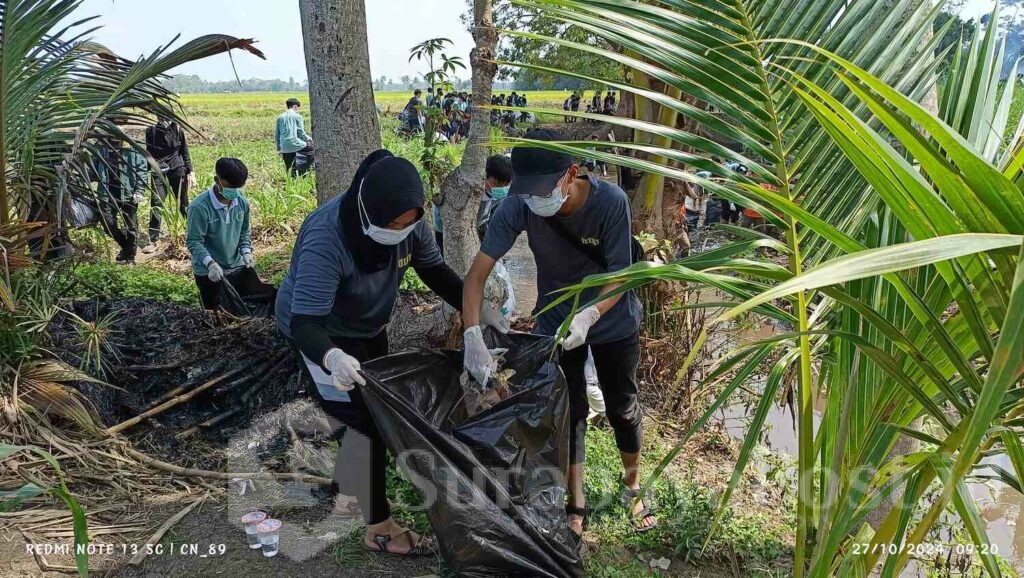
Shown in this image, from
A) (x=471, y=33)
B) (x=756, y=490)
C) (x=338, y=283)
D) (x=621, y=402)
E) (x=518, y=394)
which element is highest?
(x=471, y=33)

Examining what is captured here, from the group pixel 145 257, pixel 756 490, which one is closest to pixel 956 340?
pixel 756 490

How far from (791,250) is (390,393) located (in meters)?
1.24

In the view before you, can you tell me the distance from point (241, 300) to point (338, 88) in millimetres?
1551

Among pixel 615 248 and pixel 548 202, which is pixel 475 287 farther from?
pixel 615 248

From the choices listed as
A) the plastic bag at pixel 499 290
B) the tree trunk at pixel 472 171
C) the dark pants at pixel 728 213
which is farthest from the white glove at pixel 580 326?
the dark pants at pixel 728 213

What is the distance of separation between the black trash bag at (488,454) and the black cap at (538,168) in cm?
54

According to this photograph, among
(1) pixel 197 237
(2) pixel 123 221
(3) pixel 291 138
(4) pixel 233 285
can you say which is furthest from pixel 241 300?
(3) pixel 291 138

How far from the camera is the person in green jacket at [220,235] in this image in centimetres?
437

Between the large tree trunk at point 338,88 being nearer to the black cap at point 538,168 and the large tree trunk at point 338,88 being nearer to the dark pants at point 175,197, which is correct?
the black cap at point 538,168

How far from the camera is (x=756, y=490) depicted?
3570 mm

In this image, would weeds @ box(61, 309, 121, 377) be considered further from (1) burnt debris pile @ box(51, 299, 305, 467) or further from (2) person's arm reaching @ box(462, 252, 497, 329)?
(2) person's arm reaching @ box(462, 252, 497, 329)

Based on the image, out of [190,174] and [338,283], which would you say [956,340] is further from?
[190,174]

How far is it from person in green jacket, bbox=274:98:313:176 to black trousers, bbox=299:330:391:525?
7.56 m

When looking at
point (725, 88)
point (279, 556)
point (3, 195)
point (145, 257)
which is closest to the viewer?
point (725, 88)
